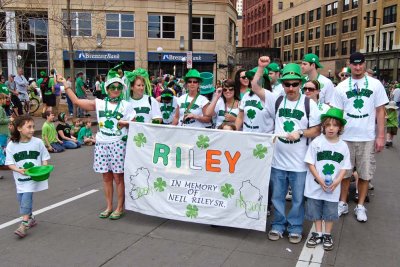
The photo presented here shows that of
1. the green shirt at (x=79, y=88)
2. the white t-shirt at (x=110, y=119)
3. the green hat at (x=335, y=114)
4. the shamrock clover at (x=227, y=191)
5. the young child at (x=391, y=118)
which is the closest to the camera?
the green hat at (x=335, y=114)

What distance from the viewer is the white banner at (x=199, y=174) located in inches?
184

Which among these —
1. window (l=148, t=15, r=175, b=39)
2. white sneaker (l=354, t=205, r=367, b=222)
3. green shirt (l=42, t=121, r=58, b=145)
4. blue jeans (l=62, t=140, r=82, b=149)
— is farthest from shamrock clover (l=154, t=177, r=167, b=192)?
window (l=148, t=15, r=175, b=39)

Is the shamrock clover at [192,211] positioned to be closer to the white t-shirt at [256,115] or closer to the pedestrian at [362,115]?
the white t-shirt at [256,115]

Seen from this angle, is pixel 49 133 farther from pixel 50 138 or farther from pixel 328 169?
pixel 328 169

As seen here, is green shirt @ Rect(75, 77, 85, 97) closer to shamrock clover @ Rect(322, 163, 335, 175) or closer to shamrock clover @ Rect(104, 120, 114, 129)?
shamrock clover @ Rect(104, 120, 114, 129)

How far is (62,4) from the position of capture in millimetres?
35531

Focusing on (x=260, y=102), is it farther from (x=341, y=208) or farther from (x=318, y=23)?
(x=318, y=23)

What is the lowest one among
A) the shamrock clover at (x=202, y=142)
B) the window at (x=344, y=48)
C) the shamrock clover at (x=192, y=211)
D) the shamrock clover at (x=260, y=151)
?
the shamrock clover at (x=192, y=211)

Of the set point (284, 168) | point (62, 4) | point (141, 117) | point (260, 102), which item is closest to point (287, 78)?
point (260, 102)

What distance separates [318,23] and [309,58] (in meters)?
71.7

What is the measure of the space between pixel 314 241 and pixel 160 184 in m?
1.94

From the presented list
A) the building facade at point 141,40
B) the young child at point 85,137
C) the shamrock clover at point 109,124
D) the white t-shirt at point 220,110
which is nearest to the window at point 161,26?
the building facade at point 141,40

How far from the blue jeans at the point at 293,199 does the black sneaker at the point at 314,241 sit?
0.15 meters

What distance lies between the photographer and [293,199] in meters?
4.63
